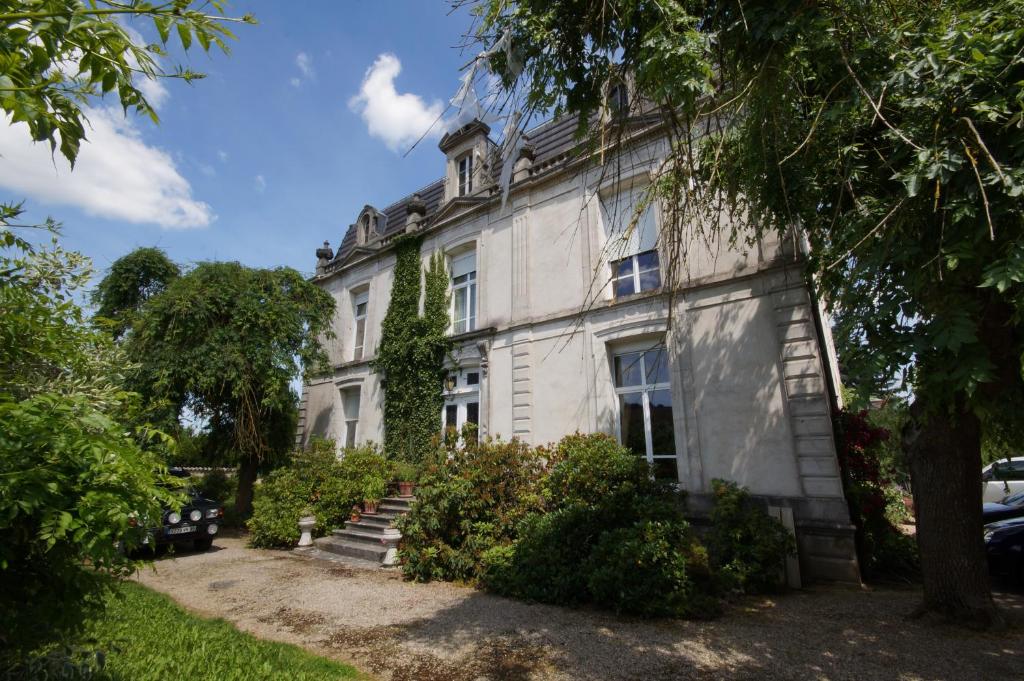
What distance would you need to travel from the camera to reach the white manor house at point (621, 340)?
21.5ft

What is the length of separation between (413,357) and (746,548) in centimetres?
795

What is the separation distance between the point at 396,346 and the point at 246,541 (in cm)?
523

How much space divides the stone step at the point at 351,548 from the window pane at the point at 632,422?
447cm

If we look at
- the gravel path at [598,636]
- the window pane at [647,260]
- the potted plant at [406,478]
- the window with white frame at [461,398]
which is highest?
the window pane at [647,260]

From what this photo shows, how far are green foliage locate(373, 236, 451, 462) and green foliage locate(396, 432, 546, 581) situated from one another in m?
3.22

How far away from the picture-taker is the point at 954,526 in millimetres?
4484

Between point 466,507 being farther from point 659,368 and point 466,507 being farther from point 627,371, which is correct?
point 659,368

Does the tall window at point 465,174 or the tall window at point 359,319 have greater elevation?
the tall window at point 465,174

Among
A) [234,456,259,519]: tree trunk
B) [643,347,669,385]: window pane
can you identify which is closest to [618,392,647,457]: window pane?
[643,347,669,385]: window pane

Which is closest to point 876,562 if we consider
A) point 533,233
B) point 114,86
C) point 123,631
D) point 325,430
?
point 533,233

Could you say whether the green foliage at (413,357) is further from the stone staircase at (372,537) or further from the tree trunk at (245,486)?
the tree trunk at (245,486)

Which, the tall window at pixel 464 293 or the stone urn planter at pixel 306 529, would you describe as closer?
the stone urn planter at pixel 306 529

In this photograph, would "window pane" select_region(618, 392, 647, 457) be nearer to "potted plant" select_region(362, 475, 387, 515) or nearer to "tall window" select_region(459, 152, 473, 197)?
"potted plant" select_region(362, 475, 387, 515)

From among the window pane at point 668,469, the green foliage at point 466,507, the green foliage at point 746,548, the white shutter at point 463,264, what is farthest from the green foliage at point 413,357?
the green foliage at point 746,548
